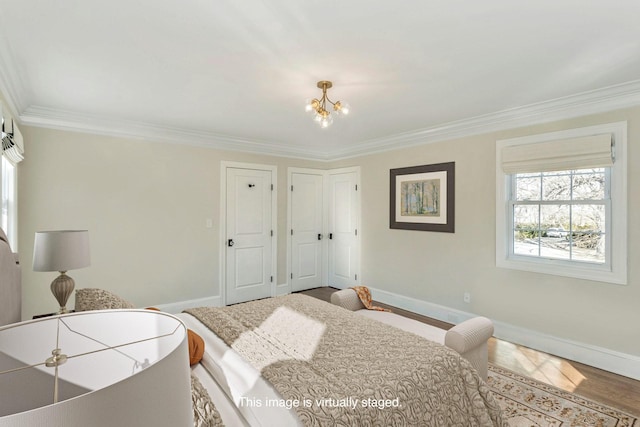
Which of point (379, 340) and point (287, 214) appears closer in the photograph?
point (379, 340)

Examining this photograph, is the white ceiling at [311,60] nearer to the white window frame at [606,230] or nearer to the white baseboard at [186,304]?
the white window frame at [606,230]

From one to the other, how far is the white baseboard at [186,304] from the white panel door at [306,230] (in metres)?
1.30

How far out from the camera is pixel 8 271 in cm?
Answer: 146

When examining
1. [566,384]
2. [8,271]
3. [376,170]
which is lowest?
[566,384]

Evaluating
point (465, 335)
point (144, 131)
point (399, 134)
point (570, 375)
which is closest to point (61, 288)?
point (144, 131)

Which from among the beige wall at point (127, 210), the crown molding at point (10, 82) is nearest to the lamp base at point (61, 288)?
the crown molding at point (10, 82)

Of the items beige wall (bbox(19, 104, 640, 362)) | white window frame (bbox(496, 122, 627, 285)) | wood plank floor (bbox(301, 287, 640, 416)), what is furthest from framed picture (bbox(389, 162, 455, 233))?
wood plank floor (bbox(301, 287, 640, 416))

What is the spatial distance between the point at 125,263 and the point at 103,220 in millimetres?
559

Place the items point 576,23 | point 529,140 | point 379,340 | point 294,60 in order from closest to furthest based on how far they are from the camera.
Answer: point 576,23, point 379,340, point 294,60, point 529,140

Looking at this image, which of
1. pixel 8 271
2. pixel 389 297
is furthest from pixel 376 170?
Result: pixel 8 271

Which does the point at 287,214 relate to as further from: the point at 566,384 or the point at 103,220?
the point at 566,384

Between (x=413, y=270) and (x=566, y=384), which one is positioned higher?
(x=413, y=270)

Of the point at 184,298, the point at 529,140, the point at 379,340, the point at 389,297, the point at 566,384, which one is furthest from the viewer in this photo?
the point at 389,297

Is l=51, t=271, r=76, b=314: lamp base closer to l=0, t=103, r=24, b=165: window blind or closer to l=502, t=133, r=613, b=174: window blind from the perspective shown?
l=0, t=103, r=24, b=165: window blind
